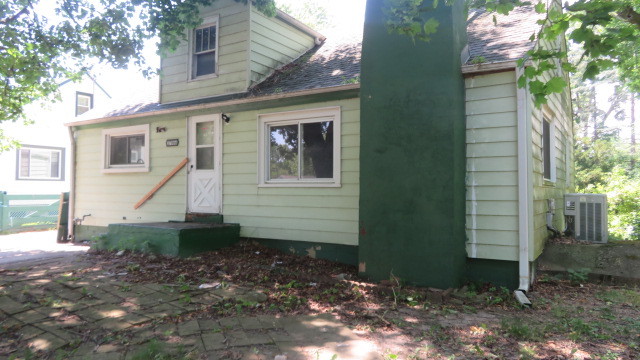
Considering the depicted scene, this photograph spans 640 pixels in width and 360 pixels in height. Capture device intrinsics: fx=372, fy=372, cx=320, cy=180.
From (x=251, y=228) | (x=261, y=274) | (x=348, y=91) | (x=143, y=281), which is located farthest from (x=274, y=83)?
(x=143, y=281)

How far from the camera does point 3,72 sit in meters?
8.00

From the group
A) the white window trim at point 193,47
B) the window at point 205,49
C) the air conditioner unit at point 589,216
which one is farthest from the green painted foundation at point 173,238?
the air conditioner unit at point 589,216

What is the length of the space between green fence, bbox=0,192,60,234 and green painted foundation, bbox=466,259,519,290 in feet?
42.6

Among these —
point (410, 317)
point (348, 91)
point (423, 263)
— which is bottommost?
point (410, 317)

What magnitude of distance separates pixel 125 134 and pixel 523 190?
8840 millimetres

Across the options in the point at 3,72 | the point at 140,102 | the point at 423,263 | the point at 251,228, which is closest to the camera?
the point at 423,263

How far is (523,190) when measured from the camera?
15.9ft

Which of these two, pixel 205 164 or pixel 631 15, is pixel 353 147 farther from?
pixel 631 15

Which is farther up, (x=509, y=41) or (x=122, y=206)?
(x=509, y=41)

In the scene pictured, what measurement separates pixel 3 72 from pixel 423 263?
30.8 ft

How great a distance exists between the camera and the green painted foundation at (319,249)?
20.8 feet

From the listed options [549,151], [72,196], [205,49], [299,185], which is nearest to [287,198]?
[299,185]

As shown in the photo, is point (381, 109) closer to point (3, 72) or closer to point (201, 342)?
point (201, 342)

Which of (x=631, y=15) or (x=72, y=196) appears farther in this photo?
(x=72, y=196)
